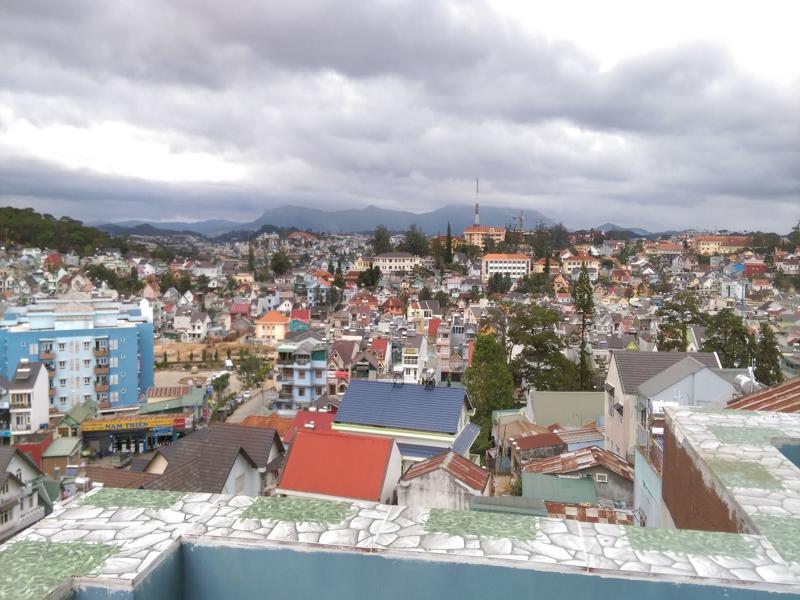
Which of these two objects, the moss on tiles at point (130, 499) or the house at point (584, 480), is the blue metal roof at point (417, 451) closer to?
the house at point (584, 480)

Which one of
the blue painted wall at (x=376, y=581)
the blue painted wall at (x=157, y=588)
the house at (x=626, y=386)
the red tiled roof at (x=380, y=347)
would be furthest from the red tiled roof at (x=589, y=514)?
the red tiled roof at (x=380, y=347)

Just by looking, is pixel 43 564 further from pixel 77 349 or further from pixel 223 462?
pixel 77 349

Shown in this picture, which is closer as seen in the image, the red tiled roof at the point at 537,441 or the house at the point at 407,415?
the house at the point at 407,415

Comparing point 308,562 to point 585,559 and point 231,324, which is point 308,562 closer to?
point 585,559

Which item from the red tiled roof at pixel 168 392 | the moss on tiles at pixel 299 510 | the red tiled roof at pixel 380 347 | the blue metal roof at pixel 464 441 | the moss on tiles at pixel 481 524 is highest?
the moss on tiles at pixel 481 524

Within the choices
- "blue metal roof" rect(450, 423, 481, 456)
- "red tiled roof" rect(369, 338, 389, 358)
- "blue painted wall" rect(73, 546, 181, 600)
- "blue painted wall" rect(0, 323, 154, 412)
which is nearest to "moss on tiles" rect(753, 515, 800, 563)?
"blue painted wall" rect(73, 546, 181, 600)

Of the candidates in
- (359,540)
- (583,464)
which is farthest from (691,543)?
(583,464)
